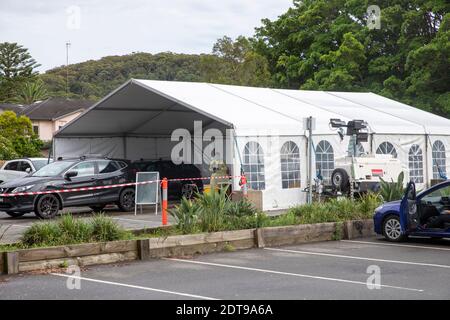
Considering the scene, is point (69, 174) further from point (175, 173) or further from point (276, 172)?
point (175, 173)

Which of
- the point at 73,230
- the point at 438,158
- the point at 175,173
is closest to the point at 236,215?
the point at 73,230

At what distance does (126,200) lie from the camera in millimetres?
21469

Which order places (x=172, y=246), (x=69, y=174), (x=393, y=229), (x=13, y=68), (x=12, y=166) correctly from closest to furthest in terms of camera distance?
(x=172, y=246)
(x=393, y=229)
(x=69, y=174)
(x=12, y=166)
(x=13, y=68)

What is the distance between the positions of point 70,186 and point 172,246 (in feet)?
25.6

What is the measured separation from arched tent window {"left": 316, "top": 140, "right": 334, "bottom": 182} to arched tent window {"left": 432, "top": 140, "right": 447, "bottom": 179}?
5463 millimetres

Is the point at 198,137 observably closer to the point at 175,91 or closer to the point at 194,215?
the point at 175,91

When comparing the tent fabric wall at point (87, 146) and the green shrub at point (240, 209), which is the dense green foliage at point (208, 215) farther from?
the tent fabric wall at point (87, 146)

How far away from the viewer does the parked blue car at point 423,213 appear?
14.2 m

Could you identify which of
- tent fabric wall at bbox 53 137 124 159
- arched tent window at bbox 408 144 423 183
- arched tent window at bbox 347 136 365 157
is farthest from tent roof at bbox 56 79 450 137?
arched tent window at bbox 347 136 365 157

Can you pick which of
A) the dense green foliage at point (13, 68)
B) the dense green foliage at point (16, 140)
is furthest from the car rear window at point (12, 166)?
the dense green foliage at point (13, 68)

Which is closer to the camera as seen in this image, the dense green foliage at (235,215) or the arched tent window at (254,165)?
the dense green foliage at (235,215)

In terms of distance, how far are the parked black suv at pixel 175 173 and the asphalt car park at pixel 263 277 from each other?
36.2ft

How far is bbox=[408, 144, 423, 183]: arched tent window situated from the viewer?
25.0 metres

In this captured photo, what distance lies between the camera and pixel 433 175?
2588cm
